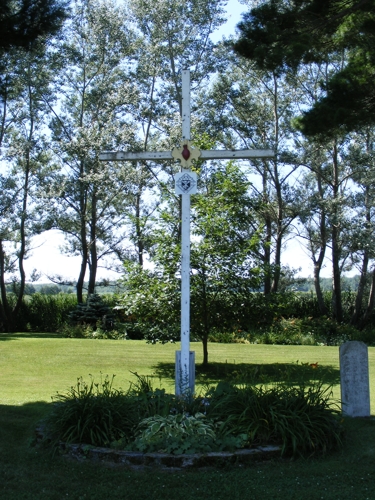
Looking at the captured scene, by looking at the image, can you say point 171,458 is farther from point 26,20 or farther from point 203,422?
point 26,20

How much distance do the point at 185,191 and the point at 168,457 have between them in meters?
3.06

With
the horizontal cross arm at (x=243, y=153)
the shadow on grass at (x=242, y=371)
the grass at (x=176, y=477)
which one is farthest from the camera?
the shadow on grass at (x=242, y=371)

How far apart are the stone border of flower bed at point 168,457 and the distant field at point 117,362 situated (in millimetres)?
3196

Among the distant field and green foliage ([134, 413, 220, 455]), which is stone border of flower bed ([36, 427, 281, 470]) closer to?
green foliage ([134, 413, 220, 455])

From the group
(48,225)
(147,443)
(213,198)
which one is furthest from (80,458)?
(48,225)

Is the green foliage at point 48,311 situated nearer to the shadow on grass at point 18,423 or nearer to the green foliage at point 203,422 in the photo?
the shadow on grass at point 18,423

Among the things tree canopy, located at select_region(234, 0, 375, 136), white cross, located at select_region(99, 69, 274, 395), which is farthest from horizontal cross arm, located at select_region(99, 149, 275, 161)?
tree canopy, located at select_region(234, 0, 375, 136)

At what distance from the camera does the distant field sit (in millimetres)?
10727

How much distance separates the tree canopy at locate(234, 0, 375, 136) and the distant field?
3765mm

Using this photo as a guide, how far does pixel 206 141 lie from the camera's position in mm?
11797

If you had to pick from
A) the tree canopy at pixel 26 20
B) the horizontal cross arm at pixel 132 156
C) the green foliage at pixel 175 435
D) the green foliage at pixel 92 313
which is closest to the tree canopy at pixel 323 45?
the horizontal cross arm at pixel 132 156

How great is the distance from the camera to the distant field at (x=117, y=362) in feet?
35.2

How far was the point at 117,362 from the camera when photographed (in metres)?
14.0

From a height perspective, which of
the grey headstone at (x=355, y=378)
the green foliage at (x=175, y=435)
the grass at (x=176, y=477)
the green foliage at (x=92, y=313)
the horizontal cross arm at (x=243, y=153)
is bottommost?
the grass at (x=176, y=477)
